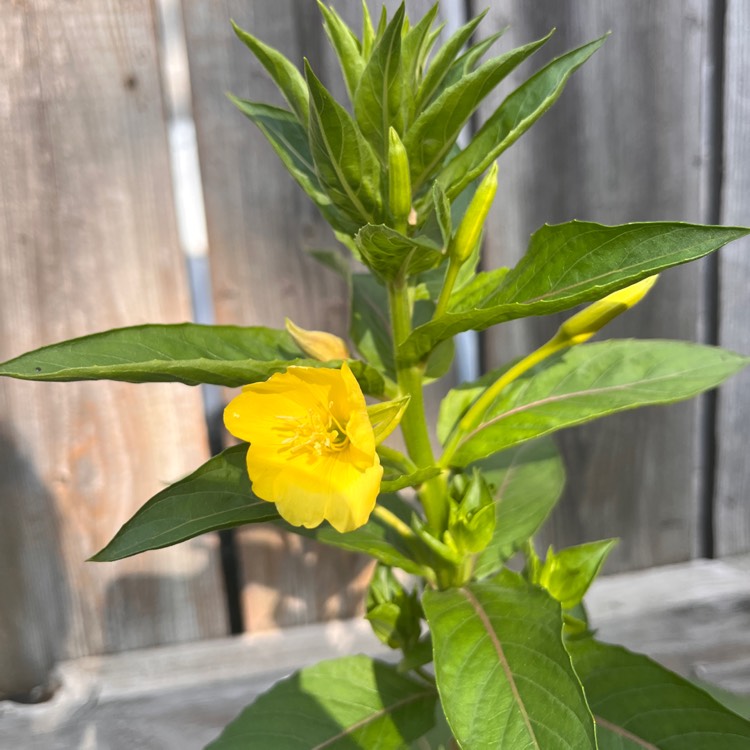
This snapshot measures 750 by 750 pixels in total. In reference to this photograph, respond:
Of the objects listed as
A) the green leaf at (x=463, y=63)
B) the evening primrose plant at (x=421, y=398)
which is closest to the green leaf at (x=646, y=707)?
the evening primrose plant at (x=421, y=398)

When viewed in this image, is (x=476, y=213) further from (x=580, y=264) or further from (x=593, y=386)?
(x=593, y=386)

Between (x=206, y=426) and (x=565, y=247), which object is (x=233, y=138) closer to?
(x=206, y=426)

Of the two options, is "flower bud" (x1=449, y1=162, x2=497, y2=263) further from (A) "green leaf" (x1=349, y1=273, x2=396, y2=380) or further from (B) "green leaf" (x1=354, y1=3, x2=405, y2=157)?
(A) "green leaf" (x1=349, y1=273, x2=396, y2=380)

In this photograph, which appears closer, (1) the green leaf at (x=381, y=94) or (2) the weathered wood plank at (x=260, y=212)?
(1) the green leaf at (x=381, y=94)

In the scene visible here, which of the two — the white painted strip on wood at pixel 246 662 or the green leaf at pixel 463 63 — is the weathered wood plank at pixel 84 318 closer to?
the white painted strip on wood at pixel 246 662

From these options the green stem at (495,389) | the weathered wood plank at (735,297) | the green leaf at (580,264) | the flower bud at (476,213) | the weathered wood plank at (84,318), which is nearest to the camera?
the green leaf at (580,264)

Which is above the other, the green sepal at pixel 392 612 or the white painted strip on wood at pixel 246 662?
the green sepal at pixel 392 612
